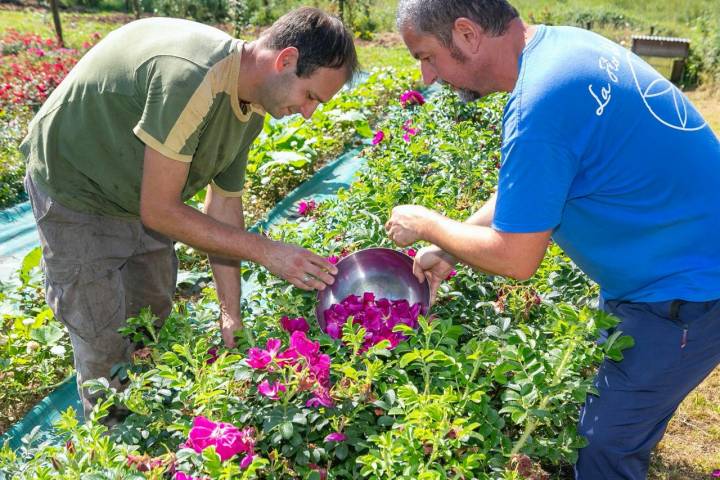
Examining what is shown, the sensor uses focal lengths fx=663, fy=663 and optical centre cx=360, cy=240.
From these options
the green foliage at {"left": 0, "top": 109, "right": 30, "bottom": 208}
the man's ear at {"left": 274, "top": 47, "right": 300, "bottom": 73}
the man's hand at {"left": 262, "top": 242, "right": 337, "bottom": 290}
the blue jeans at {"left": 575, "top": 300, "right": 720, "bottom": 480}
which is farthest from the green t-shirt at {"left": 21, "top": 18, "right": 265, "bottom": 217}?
the green foliage at {"left": 0, "top": 109, "right": 30, "bottom": 208}

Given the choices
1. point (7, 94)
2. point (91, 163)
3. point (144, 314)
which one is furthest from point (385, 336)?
point (7, 94)

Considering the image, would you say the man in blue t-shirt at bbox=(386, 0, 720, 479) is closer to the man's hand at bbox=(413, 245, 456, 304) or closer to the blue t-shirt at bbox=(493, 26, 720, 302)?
the blue t-shirt at bbox=(493, 26, 720, 302)

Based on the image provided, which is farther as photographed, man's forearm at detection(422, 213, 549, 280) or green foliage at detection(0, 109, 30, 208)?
green foliage at detection(0, 109, 30, 208)

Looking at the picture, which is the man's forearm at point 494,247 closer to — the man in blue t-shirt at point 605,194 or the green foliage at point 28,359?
the man in blue t-shirt at point 605,194

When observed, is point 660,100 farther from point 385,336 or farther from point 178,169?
point 178,169

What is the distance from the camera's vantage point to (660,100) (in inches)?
70.9

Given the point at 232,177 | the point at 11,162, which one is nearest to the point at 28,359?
the point at 232,177

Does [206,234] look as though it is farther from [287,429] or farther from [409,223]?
[287,429]

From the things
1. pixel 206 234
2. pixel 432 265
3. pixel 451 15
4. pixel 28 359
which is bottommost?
pixel 28 359

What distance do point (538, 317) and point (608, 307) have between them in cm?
52

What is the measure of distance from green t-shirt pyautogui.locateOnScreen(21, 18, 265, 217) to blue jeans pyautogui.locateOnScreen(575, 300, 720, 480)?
4.53ft

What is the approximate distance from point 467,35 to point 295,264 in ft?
2.82

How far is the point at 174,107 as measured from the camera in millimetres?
1894

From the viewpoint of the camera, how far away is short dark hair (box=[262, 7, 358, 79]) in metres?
2.00
